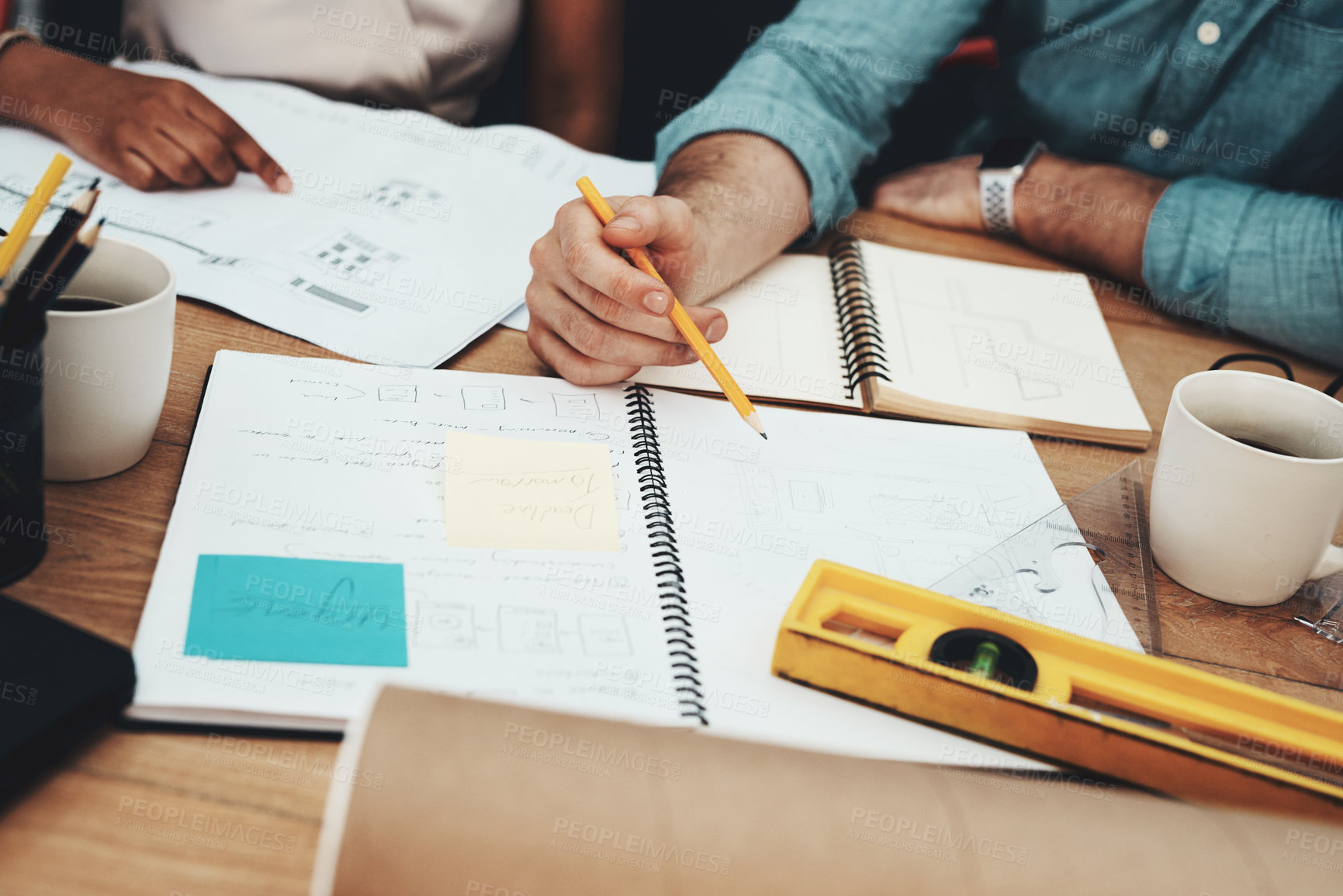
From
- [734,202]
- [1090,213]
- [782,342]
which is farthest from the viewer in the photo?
[1090,213]

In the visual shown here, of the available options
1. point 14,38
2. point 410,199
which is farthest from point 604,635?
point 14,38

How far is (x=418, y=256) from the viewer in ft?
3.02

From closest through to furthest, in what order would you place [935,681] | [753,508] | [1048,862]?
[1048,862] → [935,681] → [753,508]

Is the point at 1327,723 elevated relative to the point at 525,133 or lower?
elevated

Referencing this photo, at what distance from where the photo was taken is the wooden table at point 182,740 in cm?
41

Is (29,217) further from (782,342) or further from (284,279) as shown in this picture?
(782,342)

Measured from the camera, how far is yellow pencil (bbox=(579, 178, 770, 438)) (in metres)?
0.74

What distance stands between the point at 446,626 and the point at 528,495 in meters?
0.13

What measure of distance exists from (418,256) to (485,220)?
0.10m

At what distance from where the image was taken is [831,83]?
1156 mm

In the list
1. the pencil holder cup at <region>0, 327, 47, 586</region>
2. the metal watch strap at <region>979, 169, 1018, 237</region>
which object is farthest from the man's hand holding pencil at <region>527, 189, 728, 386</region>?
the metal watch strap at <region>979, 169, 1018, 237</region>

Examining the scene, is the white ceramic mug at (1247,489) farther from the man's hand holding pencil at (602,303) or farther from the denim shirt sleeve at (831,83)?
the denim shirt sleeve at (831,83)

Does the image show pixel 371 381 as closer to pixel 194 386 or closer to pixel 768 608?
pixel 194 386

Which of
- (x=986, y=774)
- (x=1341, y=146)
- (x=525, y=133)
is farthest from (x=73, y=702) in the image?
(x=1341, y=146)
